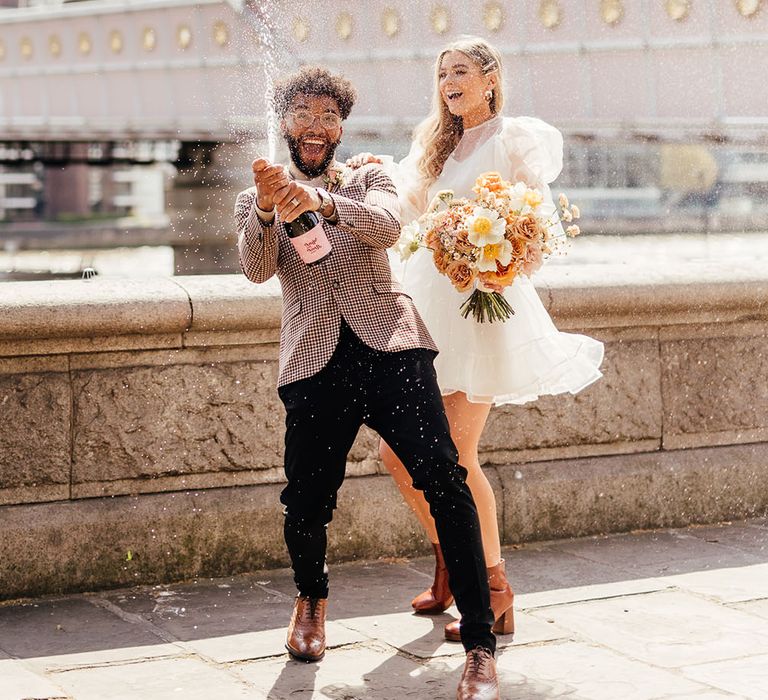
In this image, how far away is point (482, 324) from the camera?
4555 mm

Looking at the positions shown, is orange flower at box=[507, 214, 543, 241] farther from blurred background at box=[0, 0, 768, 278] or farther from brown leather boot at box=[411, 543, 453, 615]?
blurred background at box=[0, 0, 768, 278]

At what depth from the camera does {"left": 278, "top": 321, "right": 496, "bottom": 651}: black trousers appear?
158 inches

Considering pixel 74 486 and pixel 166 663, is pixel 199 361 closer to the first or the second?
pixel 74 486

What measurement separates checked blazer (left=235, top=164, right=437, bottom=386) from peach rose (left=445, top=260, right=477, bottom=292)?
0.56 ft

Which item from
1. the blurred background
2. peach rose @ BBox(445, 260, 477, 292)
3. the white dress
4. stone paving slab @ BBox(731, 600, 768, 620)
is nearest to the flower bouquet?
peach rose @ BBox(445, 260, 477, 292)

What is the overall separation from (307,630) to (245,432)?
122 centimetres

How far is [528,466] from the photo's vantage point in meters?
6.06

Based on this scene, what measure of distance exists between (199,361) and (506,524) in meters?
1.44

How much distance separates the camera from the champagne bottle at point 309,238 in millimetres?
3869

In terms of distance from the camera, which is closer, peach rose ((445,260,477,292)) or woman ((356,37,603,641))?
peach rose ((445,260,477,292))

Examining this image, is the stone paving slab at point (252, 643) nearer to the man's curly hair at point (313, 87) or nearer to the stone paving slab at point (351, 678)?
the stone paving slab at point (351, 678)

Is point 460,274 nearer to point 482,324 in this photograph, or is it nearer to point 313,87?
point 482,324

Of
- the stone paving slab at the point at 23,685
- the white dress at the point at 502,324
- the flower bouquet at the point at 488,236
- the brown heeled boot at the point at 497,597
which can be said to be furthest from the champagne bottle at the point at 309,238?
the stone paving slab at the point at 23,685

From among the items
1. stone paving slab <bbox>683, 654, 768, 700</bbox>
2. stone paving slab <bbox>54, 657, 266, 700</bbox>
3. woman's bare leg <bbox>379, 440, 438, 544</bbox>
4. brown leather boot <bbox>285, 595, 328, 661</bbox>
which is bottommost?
stone paving slab <bbox>683, 654, 768, 700</bbox>
